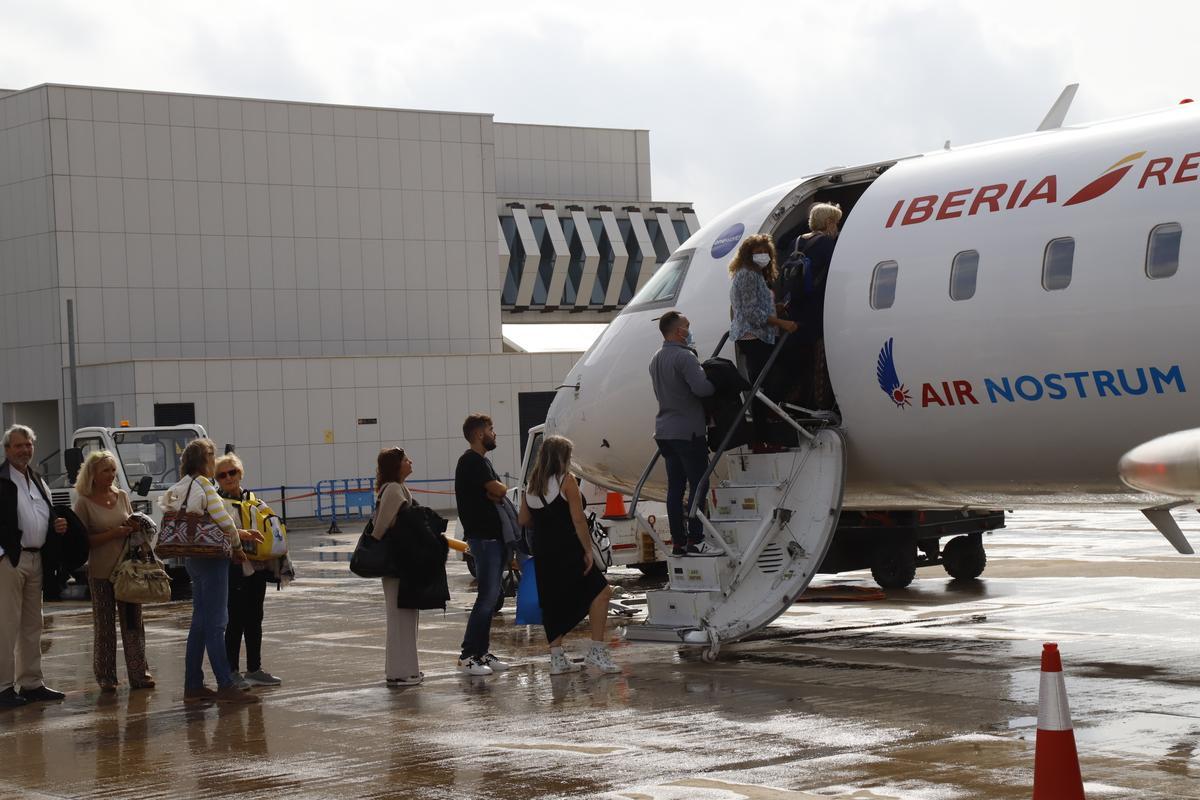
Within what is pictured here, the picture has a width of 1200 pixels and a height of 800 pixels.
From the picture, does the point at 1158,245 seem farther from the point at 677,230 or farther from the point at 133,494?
the point at 677,230

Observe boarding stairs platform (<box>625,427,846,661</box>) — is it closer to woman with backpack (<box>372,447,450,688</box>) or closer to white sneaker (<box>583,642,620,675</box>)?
white sneaker (<box>583,642,620,675</box>)

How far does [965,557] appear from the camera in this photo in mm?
19656

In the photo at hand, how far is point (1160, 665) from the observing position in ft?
40.9

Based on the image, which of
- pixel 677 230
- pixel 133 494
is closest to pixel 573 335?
pixel 677 230

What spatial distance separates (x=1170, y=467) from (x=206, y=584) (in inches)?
342

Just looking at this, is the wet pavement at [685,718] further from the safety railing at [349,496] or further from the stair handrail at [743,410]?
the safety railing at [349,496]

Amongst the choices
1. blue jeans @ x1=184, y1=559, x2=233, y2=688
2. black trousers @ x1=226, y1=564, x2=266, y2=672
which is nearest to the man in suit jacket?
blue jeans @ x1=184, y1=559, x2=233, y2=688

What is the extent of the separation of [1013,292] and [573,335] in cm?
3804

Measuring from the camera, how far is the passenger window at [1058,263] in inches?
461

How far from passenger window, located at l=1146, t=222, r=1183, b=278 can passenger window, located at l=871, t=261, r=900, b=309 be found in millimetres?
2174

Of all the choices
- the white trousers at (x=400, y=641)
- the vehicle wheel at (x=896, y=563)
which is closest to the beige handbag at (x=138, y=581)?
the white trousers at (x=400, y=641)

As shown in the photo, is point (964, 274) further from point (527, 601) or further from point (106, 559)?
point (106, 559)

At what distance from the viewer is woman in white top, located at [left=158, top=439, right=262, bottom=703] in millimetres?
12352

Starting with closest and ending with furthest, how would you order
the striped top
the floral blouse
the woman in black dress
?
1. the striped top
2. the woman in black dress
3. the floral blouse
